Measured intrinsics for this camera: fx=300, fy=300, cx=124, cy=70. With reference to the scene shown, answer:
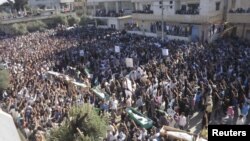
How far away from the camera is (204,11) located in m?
28.8

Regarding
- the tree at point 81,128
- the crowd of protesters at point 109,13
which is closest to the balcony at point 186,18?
the crowd of protesters at point 109,13

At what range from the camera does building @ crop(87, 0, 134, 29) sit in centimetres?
4438

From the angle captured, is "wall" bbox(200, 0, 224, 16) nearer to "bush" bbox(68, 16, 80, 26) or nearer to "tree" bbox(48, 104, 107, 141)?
"tree" bbox(48, 104, 107, 141)

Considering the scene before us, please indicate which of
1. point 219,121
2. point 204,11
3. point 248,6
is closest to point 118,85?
point 219,121

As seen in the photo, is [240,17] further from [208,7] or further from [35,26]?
[35,26]

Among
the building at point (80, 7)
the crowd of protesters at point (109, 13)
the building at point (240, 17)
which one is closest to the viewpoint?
the building at point (240, 17)

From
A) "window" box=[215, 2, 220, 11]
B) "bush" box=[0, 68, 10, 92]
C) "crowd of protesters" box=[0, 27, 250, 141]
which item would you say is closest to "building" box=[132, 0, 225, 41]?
"window" box=[215, 2, 220, 11]

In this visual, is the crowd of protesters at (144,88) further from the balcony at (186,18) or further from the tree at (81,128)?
the balcony at (186,18)

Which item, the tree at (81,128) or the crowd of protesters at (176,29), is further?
the crowd of protesters at (176,29)

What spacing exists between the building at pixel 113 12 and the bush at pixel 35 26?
9.86 m

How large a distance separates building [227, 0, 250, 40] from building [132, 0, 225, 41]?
1.45 m

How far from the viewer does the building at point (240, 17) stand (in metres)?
26.9

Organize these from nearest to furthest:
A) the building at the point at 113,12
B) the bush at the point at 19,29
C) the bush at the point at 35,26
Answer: the building at the point at 113,12, the bush at the point at 19,29, the bush at the point at 35,26

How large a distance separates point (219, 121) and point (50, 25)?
50344 millimetres
